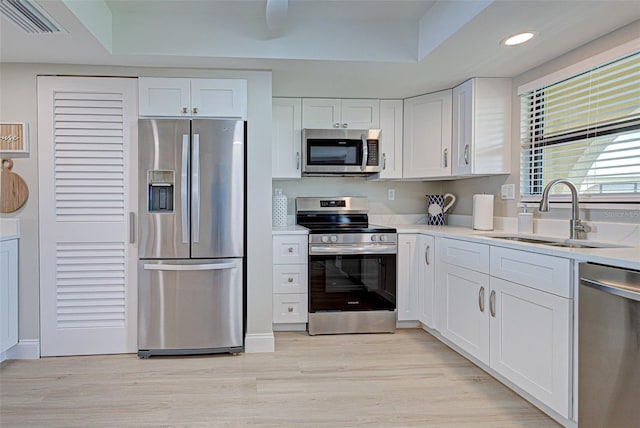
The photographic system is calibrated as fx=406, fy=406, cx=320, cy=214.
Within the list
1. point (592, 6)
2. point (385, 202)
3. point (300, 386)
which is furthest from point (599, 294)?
point (385, 202)

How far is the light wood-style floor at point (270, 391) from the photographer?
6.88 ft

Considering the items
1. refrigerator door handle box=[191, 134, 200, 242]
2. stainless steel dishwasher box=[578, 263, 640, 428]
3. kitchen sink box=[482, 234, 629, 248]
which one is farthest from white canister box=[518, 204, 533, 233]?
refrigerator door handle box=[191, 134, 200, 242]

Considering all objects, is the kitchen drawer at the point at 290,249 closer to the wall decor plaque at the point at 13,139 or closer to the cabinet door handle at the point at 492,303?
the cabinet door handle at the point at 492,303

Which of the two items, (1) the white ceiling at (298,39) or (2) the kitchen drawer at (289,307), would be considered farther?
(2) the kitchen drawer at (289,307)

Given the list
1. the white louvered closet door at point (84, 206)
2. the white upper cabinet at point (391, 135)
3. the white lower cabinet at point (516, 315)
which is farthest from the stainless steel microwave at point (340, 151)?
the white louvered closet door at point (84, 206)

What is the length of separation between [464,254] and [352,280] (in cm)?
100

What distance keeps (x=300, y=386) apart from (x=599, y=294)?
1.66 m

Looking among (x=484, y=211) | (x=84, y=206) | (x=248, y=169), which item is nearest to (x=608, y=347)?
(x=484, y=211)

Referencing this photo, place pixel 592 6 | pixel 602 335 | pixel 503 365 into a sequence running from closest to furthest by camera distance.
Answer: pixel 602 335 → pixel 592 6 → pixel 503 365

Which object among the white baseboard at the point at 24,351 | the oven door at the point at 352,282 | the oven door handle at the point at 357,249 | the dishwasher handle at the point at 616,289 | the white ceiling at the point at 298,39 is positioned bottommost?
the white baseboard at the point at 24,351

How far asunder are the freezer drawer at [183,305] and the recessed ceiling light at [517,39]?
230 cm

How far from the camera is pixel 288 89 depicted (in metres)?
3.51

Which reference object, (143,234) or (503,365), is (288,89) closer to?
(143,234)

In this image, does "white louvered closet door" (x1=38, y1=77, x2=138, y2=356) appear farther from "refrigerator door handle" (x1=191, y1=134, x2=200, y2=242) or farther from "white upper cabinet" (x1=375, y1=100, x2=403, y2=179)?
"white upper cabinet" (x1=375, y1=100, x2=403, y2=179)
